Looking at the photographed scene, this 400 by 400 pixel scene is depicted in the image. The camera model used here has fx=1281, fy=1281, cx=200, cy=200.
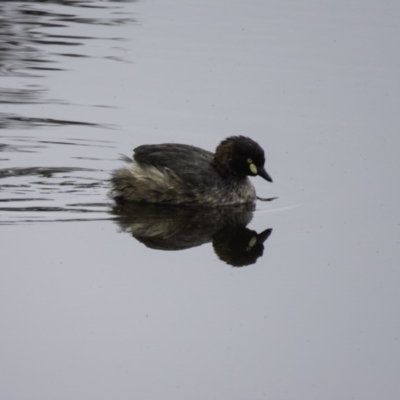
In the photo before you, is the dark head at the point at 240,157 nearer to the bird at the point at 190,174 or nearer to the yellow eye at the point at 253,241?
the bird at the point at 190,174

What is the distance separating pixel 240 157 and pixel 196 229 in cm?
124

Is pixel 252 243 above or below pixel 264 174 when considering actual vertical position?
above

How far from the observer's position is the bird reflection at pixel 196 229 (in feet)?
32.1

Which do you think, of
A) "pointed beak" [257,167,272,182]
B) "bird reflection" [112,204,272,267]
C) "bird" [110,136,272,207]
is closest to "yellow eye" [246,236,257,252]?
"bird reflection" [112,204,272,267]

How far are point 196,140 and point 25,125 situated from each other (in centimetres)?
172

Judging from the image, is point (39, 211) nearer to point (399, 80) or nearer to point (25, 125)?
point (25, 125)

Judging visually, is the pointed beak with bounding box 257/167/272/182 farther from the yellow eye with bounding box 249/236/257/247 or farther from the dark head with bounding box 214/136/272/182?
the yellow eye with bounding box 249/236/257/247

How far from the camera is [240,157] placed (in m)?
11.4

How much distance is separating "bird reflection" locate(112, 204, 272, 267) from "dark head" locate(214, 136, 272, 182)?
1.22 feet

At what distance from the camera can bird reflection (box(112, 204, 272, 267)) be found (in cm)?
977

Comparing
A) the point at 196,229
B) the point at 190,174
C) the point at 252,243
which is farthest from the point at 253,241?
the point at 190,174

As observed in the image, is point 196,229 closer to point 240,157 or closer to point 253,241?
point 253,241

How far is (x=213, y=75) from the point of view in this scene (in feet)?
47.8

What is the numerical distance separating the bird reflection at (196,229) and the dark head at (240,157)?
1.22ft
